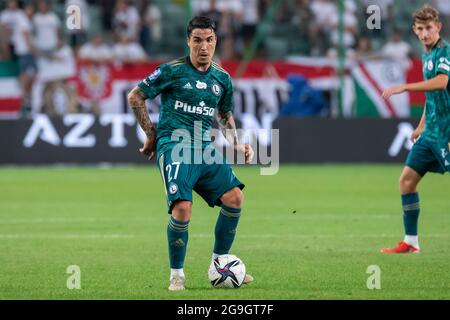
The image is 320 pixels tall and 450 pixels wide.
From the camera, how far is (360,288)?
28.6 feet

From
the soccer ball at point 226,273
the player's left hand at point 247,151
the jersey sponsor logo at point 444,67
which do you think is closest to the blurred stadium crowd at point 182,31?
the jersey sponsor logo at point 444,67

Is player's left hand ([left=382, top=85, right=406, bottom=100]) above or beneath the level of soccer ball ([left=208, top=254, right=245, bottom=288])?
above

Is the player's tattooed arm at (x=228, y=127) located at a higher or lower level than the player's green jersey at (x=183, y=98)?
lower

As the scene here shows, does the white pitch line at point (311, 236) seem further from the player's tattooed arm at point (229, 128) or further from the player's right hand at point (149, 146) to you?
the player's right hand at point (149, 146)

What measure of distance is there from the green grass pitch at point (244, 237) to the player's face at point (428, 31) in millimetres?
2132

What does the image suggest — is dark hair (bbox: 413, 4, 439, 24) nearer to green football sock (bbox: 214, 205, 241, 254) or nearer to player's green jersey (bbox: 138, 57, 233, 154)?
player's green jersey (bbox: 138, 57, 233, 154)

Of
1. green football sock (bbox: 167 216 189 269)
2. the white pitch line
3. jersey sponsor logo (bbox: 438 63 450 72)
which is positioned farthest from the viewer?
the white pitch line

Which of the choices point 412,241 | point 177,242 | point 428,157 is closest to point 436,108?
point 428,157

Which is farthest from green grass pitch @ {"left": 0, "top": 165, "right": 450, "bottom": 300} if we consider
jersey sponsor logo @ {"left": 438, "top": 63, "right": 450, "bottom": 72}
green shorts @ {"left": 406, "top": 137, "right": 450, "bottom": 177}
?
jersey sponsor logo @ {"left": 438, "top": 63, "right": 450, "bottom": 72}

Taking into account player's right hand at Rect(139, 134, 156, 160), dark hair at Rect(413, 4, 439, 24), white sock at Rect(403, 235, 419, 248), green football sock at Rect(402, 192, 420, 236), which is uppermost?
dark hair at Rect(413, 4, 439, 24)

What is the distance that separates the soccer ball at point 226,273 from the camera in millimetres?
8945

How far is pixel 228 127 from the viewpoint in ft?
31.2

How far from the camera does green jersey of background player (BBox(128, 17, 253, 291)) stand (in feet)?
29.1

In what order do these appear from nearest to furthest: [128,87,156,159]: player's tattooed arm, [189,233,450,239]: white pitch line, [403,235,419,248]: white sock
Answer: [128,87,156,159]: player's tattooed arm, [403,235,419,248]: white sock, [189,233,450,239]: white pitch line
